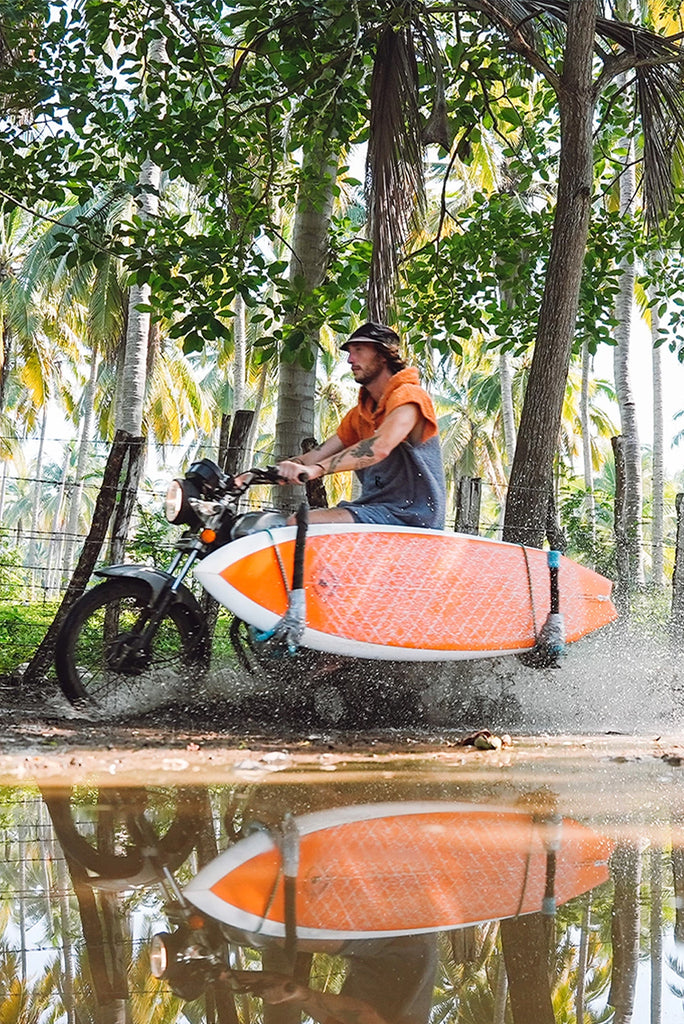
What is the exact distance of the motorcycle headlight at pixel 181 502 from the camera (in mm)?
4938

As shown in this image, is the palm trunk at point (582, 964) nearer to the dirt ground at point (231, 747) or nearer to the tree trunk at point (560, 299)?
the dirt ground at point (231, 747)

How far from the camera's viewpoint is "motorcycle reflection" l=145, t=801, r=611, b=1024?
6.11 feet

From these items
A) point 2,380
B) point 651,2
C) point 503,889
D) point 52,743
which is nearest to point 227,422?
point 52,743

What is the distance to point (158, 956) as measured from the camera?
76.2 inches

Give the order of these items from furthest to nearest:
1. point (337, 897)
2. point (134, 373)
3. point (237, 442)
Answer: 1. point (134, 373)
2. point (237, 442)
3. point (337, 897)

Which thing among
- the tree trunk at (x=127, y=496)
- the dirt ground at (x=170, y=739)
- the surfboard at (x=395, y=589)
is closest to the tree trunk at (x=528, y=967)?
the dirt ground at (x=170, y=739)

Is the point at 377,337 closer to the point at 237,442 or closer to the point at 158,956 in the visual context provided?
the point at 237,442

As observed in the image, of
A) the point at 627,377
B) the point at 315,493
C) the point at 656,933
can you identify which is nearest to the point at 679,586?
the point at 315,493

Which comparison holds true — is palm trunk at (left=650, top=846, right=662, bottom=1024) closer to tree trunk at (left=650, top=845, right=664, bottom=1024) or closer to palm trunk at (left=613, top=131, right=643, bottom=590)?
tree trunk at (left=650, top=845, right=664, bottom=1024)

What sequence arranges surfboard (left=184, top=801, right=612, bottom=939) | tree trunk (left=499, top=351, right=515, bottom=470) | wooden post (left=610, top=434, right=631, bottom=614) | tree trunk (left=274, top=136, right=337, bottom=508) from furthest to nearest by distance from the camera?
tree trunk (left=499, top=351, right=515, bottom=470)
wooden post (left=610, top=434, right=631, bottom=614)
tree trunk (left=274, top=136, right=337, bottom=508)
surfboard (left=184, top=801, right=612, bottom=939)

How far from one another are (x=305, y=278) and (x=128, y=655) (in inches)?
159

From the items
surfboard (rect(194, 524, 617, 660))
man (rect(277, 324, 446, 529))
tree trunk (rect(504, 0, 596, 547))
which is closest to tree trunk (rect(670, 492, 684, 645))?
tree trunk (rect(504, 0, 596, 547))

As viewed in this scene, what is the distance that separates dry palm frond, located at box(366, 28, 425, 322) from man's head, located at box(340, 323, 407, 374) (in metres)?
1.73

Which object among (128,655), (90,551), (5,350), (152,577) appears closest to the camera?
(128,655)
